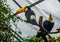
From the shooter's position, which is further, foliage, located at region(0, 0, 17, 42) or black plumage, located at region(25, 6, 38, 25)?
black plumage, located at region(25, 6, 38, 25)

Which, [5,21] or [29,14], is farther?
[29,14]

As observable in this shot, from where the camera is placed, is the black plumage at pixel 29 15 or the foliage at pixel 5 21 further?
the black plumage at pixel 29 15

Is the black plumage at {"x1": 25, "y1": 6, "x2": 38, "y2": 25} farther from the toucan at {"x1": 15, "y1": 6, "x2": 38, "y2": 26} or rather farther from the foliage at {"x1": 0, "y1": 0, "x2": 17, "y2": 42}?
the foliage at {"x1": 0, "y1": 0, "x2": 17, "y2": 42}

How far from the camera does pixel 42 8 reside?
2449 mm

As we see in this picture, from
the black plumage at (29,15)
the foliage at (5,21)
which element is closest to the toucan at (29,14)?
the black plumage at (29,15)

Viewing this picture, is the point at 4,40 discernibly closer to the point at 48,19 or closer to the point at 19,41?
the point at 19,41

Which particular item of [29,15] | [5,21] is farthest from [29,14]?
[5,21]

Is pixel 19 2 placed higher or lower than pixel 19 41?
higher

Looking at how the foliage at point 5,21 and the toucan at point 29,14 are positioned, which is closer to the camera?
the foliage at point 5,21

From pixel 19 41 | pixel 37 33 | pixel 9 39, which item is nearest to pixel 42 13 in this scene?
pixel 37 33

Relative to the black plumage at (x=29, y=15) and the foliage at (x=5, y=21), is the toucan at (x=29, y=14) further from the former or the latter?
→ the foliage at (x=5, y=21)

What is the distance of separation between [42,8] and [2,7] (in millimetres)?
632

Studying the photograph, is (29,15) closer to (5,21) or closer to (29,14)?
(29,14)

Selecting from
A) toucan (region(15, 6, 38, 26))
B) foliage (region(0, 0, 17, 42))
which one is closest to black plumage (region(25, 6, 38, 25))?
toucan (region(15, 6, 38, 26))
